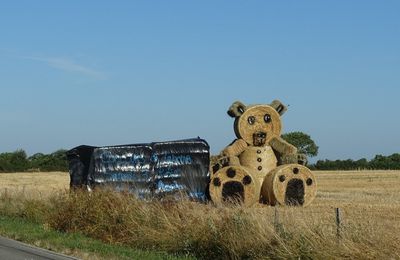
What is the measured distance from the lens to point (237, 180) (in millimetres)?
22344

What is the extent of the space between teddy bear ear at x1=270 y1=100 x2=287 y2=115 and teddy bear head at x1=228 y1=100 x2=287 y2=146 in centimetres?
25

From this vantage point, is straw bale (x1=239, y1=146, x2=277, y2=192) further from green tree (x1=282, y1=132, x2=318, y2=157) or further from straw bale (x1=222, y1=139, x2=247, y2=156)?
green tree (x1=282, y1=132, x2=318, y2=157)

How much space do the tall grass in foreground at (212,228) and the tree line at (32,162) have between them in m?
62.8

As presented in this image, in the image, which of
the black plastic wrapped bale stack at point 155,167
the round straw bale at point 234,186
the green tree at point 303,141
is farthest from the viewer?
the green tree at point 303,141

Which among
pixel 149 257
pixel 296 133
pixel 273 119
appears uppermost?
pixel 296 133

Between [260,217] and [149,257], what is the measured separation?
2.28m

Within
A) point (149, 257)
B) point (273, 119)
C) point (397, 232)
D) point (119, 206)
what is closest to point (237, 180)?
point (273, 119)

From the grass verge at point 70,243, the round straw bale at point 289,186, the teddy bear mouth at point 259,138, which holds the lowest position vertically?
the grass verge at point 70,243

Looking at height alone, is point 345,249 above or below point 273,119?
below

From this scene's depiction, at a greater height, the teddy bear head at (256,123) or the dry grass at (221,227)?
the teddy bear head at (256,123)

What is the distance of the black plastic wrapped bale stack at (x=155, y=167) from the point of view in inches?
931

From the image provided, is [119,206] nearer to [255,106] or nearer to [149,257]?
[149,257]

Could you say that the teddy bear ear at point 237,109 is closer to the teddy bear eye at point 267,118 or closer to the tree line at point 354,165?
the teddy bear eye at point 267,118

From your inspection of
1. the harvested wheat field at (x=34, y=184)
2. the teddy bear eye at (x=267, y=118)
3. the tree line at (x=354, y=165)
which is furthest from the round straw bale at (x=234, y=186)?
the tree line at (x=354, y=165)
